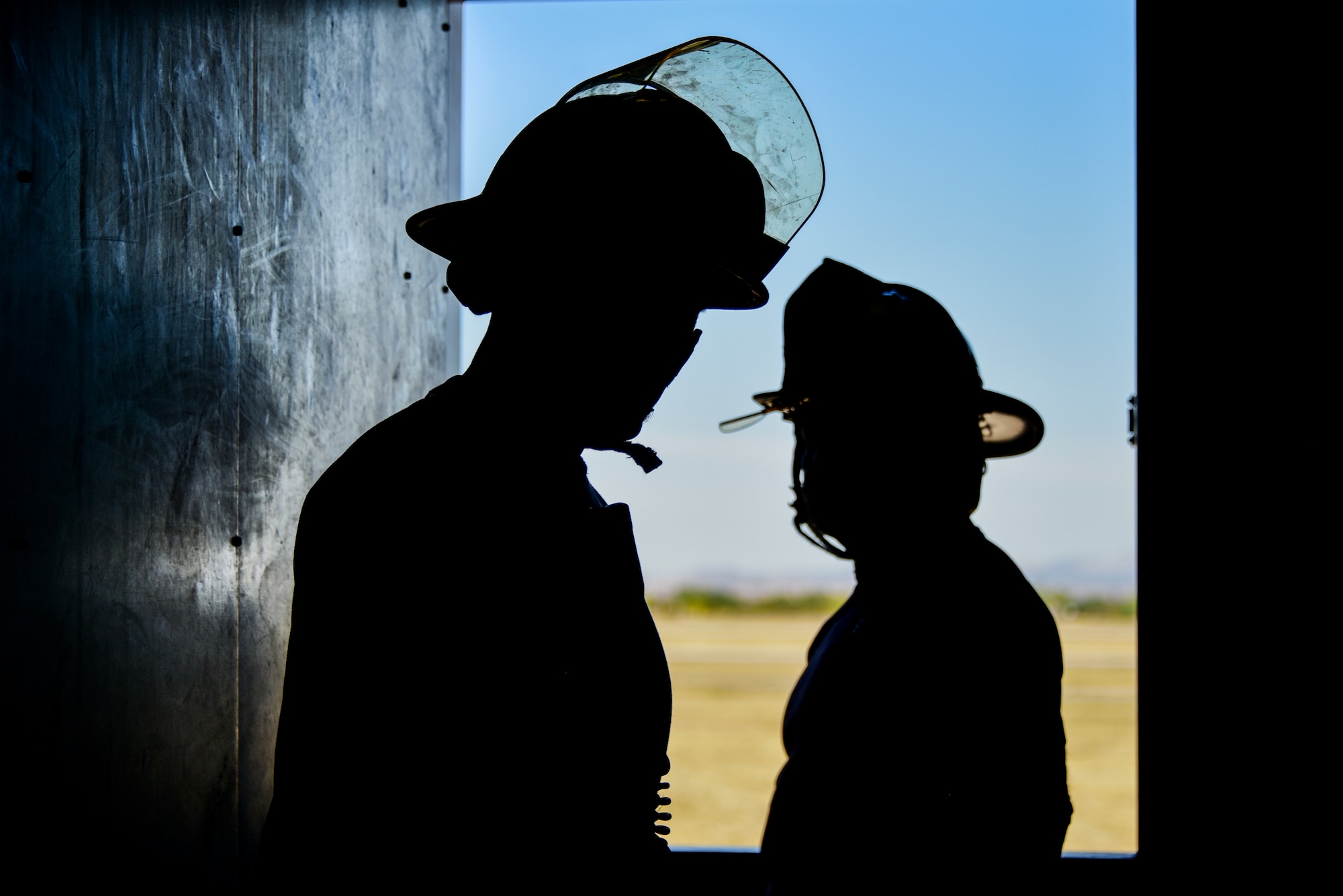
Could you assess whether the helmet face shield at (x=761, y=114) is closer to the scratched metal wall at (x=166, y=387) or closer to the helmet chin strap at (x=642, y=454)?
the helmet chin strap at (x=642, y=454)

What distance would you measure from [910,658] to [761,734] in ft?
72.3

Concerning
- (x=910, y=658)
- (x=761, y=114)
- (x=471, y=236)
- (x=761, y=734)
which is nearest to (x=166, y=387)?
(x=471, y=236)

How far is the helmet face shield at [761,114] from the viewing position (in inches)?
64.1

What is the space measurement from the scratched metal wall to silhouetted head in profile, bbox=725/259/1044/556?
0.99 m

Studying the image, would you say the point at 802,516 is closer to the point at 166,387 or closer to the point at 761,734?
the point at 166,387

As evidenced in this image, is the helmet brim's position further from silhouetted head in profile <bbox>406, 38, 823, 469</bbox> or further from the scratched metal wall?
the scratched metal wall

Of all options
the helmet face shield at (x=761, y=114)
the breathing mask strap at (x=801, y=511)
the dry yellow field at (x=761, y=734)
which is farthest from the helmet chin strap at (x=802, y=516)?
the dry yellow field at (x=761, y=734)

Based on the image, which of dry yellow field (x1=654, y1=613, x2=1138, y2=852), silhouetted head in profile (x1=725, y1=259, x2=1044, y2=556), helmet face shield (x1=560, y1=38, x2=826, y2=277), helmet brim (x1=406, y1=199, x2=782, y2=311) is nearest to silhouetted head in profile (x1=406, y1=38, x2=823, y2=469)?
helmet brim (x1=406, y1=199, x2=782, y2=311)

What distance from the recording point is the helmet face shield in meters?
1.63

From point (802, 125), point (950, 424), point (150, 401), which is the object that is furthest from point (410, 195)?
point (950, 424)

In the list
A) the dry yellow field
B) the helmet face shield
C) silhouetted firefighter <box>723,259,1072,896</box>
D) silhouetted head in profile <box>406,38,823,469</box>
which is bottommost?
the dry yellow field

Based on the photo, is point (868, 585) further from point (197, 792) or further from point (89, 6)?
point (89, 6)

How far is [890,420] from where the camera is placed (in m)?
1.92

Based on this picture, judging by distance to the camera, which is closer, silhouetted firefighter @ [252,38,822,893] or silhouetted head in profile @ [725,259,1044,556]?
silhouetted firefighter @ [252,38,822,893]
